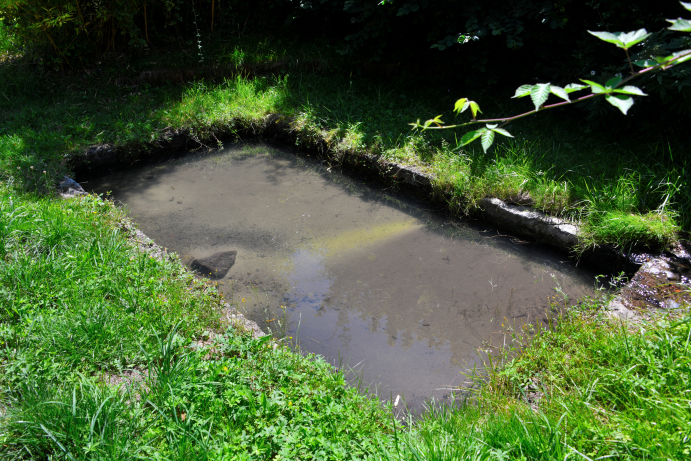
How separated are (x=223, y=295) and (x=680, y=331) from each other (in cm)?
298

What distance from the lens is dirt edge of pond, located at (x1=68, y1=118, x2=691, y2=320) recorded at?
3375 millimetres

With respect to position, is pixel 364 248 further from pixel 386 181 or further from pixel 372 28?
pixel 372 28

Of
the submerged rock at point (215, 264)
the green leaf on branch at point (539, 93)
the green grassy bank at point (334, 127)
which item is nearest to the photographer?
the green leaf on branch at point (539, 93)

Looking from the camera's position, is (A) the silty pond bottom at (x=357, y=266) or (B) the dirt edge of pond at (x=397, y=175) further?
(B) the dirt edge of pond at (x=397, y=175)

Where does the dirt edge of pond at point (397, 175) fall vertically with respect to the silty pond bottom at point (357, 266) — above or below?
above

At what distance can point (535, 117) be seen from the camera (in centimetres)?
516

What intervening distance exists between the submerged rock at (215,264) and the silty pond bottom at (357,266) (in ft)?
0.19

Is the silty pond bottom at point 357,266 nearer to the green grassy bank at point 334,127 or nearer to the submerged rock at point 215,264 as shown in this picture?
the submerged rock at point 215,264

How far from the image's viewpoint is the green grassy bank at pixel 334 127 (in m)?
3.82

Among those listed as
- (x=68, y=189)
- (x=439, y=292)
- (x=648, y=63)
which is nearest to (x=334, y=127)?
(x=439, y=292)

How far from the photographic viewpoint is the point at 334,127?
5398 millimetres

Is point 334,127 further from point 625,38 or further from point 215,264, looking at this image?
point 625,38

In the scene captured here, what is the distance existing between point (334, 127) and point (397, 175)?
118 cm

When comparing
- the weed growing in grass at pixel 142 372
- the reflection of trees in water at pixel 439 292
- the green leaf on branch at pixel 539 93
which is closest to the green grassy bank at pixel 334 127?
the reflection of trees in water at pixel 439 292
